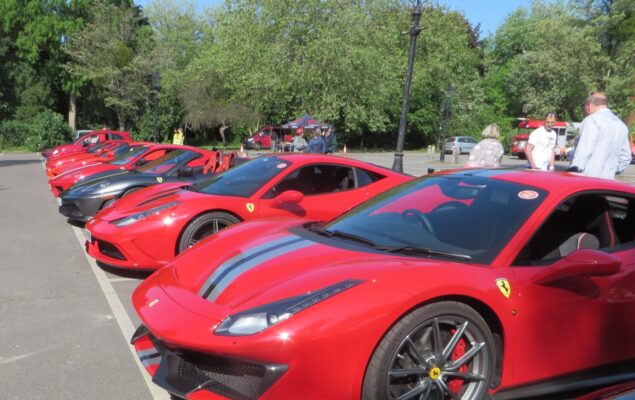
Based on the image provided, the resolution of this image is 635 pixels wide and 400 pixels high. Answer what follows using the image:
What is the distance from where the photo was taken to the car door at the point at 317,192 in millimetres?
5742

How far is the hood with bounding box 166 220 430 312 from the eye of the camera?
2.61 meters

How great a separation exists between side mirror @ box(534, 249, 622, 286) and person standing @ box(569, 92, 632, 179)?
326 cm

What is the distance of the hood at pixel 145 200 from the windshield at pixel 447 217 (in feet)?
8.49

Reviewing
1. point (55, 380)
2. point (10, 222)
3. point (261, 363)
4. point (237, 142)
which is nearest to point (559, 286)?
point (261, 363)

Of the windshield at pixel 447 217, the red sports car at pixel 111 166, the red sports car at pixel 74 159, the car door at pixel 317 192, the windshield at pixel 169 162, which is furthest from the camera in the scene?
the red sports car at pixel 74 159

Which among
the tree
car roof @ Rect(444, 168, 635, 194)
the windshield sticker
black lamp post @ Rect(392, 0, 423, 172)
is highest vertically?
the tree

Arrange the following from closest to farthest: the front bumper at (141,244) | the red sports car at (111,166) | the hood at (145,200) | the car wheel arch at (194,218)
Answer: the front bumper at (141,244), the car wheel arch at (194,218), the hood at (145,200), the red sports car at (111,166)

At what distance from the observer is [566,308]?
2814 mm

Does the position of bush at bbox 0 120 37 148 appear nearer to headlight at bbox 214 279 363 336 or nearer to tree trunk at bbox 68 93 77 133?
tree trunk at bbox 68 93 77 133

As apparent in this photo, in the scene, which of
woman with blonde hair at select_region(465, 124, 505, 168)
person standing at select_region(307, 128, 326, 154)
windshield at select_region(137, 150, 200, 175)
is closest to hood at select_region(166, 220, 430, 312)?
woman with blonde hair at select_region(465, 124, 505, 168)

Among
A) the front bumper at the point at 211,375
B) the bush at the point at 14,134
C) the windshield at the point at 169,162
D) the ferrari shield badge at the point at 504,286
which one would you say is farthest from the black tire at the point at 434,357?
the bush at the point at 14,134

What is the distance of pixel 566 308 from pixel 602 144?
3.59 meters

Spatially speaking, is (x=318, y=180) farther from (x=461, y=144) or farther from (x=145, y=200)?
(x=461, y=144)

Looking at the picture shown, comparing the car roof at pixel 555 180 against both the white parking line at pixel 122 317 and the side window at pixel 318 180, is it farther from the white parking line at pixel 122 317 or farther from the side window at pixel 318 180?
the side window at pixel 318 180
